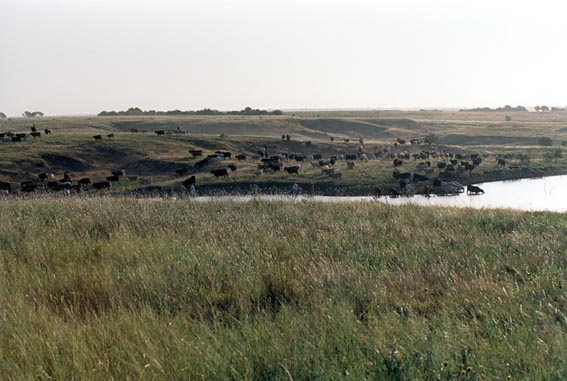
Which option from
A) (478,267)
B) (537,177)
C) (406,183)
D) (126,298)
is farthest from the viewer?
(537,177)

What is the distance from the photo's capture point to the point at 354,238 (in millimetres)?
9484

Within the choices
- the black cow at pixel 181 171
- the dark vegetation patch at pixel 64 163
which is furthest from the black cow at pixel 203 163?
the dark vegetation patch at pixel 64 163

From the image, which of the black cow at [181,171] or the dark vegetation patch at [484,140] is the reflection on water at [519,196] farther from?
the dark vegetation patch at [484,140]

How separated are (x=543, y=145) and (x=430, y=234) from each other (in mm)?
60317

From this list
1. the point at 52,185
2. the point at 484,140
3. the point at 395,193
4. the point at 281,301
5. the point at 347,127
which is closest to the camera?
the point at 281,301

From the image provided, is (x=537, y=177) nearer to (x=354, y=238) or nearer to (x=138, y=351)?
(x=354, y=238)

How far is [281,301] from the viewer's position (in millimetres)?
6160

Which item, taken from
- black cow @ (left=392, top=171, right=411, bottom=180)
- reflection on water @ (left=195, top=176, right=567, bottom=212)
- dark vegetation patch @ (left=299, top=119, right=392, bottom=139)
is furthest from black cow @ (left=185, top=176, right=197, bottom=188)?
dark vegetation patch @ (left=299, top=119, right=392, bottom=139)

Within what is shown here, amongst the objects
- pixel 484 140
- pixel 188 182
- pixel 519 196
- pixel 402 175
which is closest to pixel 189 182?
pixel 188 182

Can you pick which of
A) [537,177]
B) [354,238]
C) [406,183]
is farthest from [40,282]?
[537,177]

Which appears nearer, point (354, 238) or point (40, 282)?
point (40, 282)

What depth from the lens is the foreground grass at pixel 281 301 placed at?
4414mm

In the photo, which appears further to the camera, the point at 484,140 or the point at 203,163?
the point at 484,140

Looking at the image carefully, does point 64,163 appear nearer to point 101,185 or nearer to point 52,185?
point 52,185
